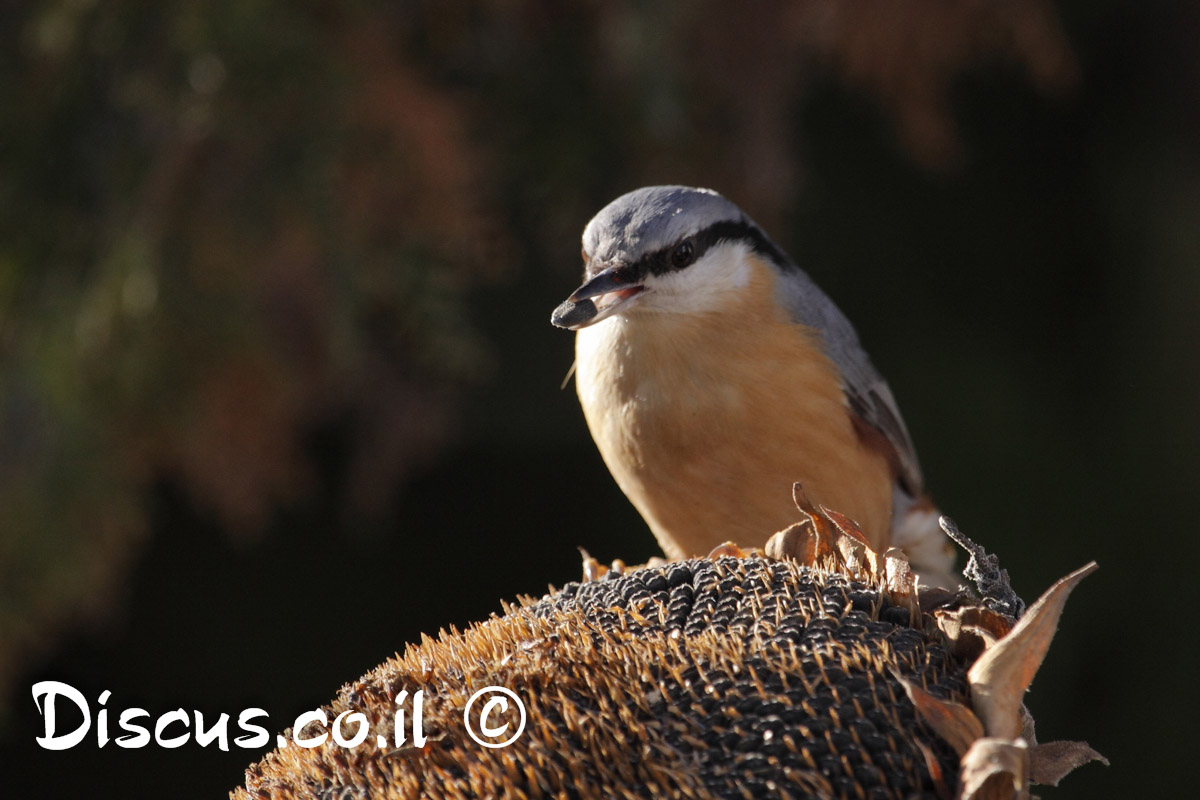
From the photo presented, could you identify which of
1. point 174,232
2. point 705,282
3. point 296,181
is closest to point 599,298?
point 705,282

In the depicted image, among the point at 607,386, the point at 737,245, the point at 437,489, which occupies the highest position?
the point at 437,489

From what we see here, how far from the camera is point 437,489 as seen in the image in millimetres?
4102

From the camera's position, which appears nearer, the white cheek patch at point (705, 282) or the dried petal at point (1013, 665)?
the dried petal at point (1013, 665)

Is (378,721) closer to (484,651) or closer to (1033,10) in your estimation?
(484,651)

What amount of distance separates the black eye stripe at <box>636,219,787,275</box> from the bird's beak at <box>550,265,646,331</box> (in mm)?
32

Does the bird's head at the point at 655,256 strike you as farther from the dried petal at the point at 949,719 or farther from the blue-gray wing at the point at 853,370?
the dried petal at the point at 949,719

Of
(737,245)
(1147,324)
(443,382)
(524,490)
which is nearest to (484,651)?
(737,245)

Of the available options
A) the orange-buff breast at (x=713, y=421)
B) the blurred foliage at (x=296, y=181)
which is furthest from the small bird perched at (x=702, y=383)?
the blurred foliage at (x=296, y=181)

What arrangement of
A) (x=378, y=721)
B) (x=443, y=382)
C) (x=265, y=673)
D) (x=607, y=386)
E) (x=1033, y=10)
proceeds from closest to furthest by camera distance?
(x=378, y=721) < (x=607, y=386) < (x=1033, y=10) < (x=443, y=382) < (x=265, y=673)

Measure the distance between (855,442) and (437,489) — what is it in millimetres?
2119

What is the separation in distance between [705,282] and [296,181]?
3.07 ft

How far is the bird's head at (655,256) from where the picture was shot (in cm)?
186

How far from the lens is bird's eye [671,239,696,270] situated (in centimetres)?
196

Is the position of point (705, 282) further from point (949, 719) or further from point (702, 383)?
point (949, 719)
